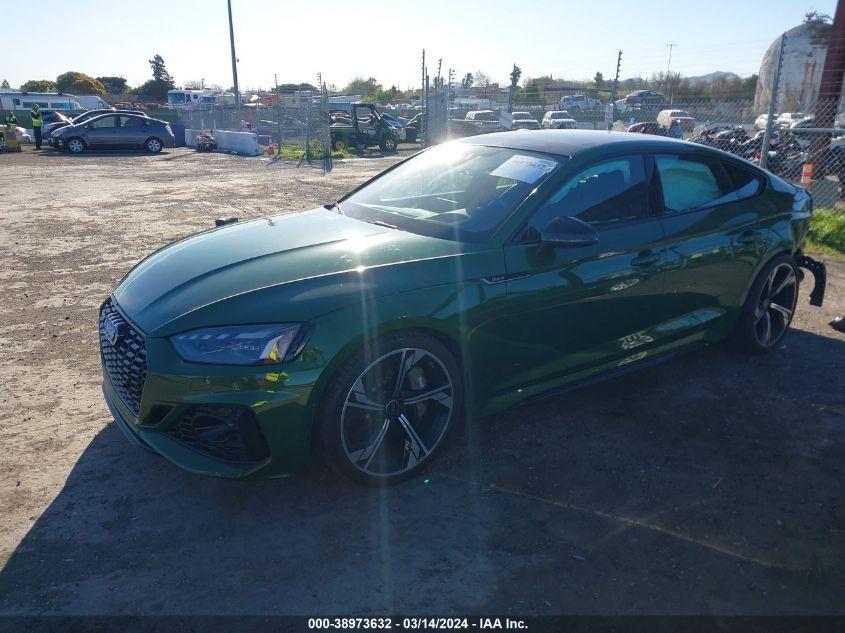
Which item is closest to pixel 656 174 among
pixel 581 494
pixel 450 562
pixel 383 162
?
pixel 581 494

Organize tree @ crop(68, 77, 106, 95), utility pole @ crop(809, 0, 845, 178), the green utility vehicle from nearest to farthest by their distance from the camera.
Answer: utility pole @ crop(809, 0, 845, 178) → the green utility vehicle → tree @ crop(68, 77, 106, 95)

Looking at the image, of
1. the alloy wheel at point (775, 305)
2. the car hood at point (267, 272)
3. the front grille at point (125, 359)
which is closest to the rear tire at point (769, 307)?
the alloy wheel at point (775, 305)

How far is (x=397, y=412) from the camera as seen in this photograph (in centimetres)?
319

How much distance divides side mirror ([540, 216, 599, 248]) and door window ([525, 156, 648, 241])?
0.40 feet

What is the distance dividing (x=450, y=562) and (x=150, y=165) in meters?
20.7

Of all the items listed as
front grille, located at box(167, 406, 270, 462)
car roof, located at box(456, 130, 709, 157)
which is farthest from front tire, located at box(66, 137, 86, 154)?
front grille, located at box(167, 406, 270, 462)

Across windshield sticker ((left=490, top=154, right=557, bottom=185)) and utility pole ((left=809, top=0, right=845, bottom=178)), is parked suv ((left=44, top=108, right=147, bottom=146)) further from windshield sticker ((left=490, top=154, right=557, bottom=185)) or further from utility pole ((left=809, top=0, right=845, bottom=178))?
windshield sticker ((left=490, top=154, right=557, bottom=185))

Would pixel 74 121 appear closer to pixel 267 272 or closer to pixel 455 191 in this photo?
pixel 455 191

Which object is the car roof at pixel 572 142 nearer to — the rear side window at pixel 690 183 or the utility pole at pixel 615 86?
the rear side window at pixel 690 183

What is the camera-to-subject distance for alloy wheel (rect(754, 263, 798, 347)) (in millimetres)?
4938

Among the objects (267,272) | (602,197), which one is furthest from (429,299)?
(602,197)

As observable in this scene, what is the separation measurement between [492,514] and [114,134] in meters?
26.2

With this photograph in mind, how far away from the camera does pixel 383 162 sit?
22609mm

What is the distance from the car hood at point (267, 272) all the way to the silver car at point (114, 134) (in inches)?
952
